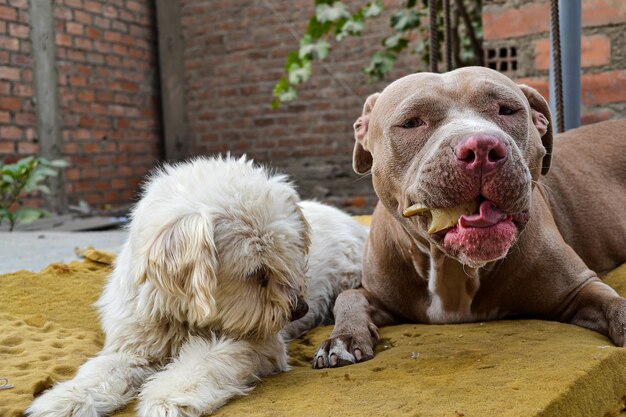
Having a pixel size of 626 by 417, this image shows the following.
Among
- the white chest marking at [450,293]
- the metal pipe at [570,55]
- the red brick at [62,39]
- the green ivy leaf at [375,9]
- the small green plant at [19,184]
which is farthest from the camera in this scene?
the red brick at [62,39]

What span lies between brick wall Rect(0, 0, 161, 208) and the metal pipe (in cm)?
459

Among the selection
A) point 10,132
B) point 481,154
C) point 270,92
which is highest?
point 270,92

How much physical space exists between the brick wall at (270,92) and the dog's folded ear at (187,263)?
5.27 m

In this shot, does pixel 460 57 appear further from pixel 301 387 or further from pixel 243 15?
pixel 301 387

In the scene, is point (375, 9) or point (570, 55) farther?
point (375, 9)

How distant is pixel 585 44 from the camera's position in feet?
13.4

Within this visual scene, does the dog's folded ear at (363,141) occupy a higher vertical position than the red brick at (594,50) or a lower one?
lower

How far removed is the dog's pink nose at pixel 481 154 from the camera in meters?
1.86

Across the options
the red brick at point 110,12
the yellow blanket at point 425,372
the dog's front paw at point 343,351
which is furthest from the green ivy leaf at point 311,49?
the dog's front paw at point 343,351

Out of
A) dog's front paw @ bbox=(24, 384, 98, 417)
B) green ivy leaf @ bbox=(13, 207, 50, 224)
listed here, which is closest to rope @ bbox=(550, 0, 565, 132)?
dog's front paw @ bbox=(24, 384, 98, 417)

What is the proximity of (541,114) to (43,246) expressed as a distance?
3223 millimetres

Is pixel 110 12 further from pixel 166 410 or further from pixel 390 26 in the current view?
pixel 166 410

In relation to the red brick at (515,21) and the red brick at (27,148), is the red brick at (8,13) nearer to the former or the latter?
the red brick at (27,148)

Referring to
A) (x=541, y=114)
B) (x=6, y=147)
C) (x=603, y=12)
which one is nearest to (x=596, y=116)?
(x=603, y=12)
